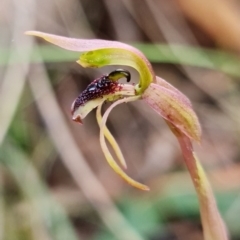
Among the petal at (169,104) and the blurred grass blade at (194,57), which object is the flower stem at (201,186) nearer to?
the petal at (169,104)

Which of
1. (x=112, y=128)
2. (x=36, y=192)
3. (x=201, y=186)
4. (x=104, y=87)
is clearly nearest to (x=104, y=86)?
(x=104, y=87)

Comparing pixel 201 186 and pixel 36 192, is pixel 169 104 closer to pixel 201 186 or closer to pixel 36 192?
pixel 201 186

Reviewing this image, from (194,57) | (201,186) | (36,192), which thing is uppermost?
(201,186)

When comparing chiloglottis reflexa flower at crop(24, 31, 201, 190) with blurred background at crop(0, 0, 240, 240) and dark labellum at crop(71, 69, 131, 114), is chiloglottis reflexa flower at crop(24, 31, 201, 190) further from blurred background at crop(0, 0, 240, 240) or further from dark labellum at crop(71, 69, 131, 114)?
blurred background at crop(0, 0, 240, 240)

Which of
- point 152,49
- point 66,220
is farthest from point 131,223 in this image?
point 152,49

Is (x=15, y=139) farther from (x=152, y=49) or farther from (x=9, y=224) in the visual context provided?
(x=152, y=49)

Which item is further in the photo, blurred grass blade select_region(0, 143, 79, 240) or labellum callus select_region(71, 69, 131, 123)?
blurred grass blade select_region(0, 143, 79, 240)

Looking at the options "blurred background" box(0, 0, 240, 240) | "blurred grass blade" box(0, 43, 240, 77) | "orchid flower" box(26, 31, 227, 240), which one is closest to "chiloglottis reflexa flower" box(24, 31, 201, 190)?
"orchid flower" box(26, 31, 227, 240)

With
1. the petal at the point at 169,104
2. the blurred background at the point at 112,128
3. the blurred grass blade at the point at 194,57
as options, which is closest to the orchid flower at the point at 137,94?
the petal at the point at 169,104
